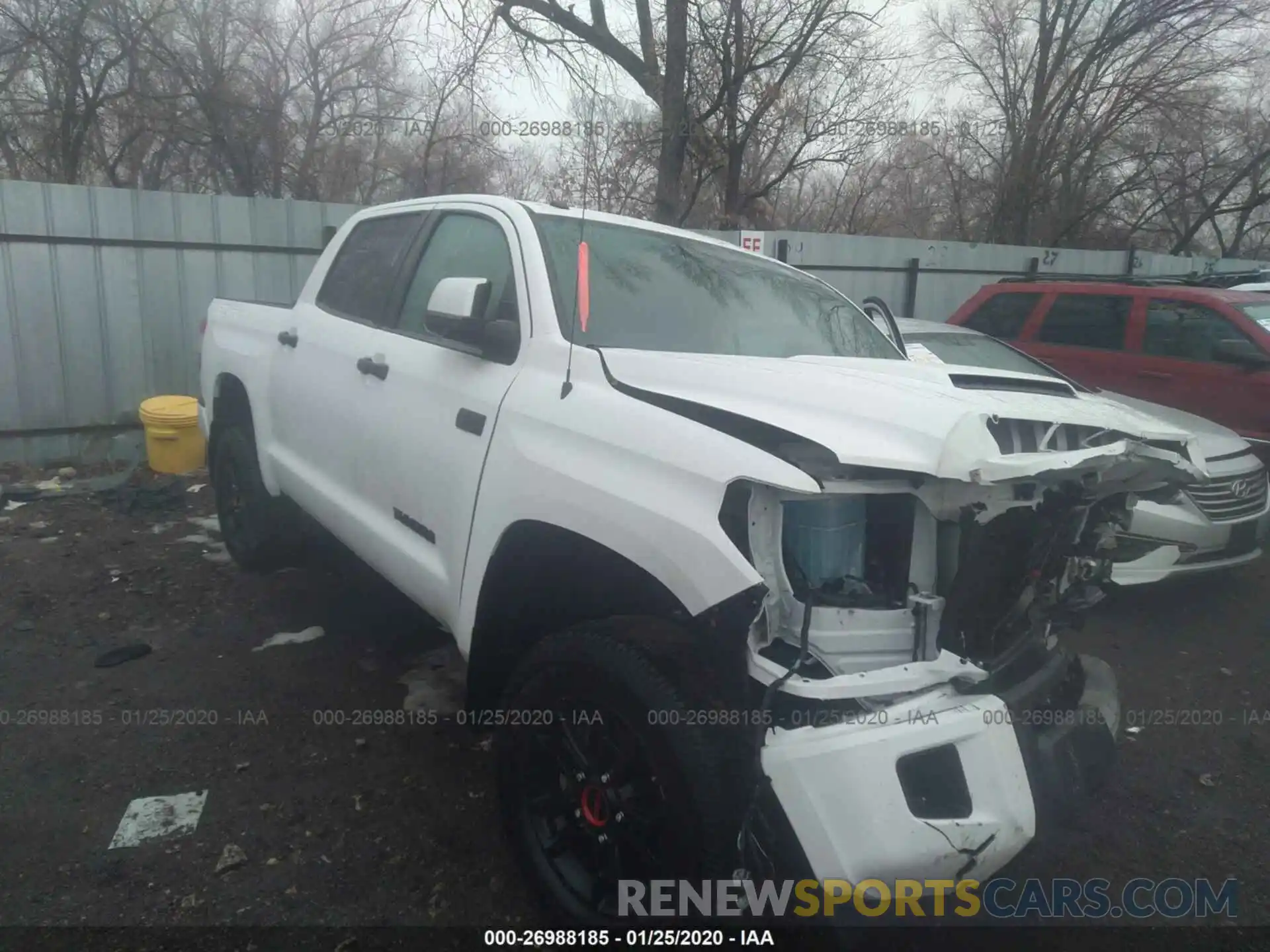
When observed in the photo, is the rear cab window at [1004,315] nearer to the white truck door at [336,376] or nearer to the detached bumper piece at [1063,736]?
the white truck door at [336,376]

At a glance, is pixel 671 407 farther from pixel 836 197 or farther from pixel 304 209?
pixel 836 197

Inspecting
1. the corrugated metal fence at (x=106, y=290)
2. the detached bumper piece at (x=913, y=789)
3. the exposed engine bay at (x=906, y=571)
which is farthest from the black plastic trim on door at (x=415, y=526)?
the corrugated metal fence at (x=106, y=290)

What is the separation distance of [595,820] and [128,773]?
1.86m

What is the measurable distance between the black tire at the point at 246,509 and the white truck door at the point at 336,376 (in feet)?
1.43

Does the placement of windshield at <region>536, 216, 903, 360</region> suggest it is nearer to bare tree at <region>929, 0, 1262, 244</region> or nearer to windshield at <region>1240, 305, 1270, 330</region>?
windshield at <region>1240, 305, 1270, 330</region>

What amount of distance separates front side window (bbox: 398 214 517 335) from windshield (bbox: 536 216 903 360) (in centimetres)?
18

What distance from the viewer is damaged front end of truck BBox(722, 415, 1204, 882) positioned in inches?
72.9

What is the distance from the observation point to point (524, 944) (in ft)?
8.21

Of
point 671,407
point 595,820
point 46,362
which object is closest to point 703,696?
point 595,820

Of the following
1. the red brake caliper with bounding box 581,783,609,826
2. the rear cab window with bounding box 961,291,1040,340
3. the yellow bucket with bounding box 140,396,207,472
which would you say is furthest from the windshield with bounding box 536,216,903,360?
the yellow bucket with bounding box 140,396,207,472

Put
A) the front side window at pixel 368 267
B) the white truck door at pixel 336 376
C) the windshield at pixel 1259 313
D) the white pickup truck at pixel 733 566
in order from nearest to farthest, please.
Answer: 1. the white pickup truck at pixel 733 566
2. the white truck door at pixel 336 376
3. the front side window at pixel 368 267
4. the windshield at pixel 1259 313

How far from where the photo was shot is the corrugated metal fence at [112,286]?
23.1 ft

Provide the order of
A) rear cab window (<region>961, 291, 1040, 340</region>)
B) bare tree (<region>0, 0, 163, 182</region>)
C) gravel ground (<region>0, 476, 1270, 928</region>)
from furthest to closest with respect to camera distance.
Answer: bare tree (<region>0, 0, 163, 182</region>) → rear cab window (<region>961, 291, 1040, 340</region>) → gravel ground (<region>0, 476, 1270, 928</region>)

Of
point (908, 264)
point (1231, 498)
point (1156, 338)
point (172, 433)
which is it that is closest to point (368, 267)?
point (172, 433)
